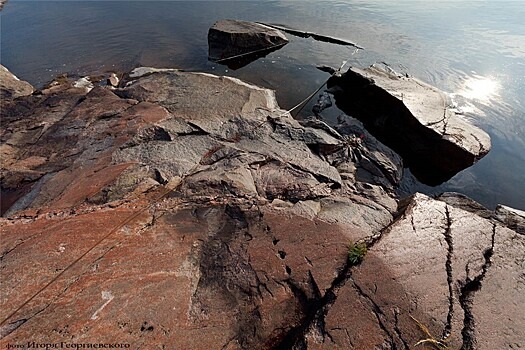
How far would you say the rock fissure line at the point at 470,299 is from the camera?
3.05 meters

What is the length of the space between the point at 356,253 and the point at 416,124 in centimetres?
554

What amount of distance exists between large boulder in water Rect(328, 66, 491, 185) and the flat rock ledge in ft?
9.25

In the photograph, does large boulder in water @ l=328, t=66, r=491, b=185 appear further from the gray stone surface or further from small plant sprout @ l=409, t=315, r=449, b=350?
the gray stone surface

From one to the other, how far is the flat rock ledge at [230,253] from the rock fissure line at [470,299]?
13 mm

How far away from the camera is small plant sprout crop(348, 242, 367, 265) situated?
144 inches

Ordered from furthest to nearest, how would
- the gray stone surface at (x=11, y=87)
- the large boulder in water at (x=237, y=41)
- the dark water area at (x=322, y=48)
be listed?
the large boulder in water at (x=237, y=41)
the dark water area at (x=322, y=48)
the gray stone surface at (x=11, y=87)

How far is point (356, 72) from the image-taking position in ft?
33.1

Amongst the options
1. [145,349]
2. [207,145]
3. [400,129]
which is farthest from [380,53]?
[145,349]

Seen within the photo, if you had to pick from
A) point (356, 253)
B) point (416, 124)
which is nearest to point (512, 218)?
point (356, 253)

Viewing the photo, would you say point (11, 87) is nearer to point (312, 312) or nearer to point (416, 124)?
point (312, 312)

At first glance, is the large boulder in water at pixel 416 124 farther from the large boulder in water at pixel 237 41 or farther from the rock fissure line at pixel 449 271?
the large boulder in water at pixel 237 41

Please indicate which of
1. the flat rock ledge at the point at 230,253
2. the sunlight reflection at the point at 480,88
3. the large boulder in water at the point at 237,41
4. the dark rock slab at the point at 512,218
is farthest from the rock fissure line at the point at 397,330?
the large boulder in water at the point at 237,41

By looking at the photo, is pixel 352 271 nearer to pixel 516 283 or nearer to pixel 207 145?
pixel 516 283

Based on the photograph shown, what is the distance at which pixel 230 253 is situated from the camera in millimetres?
3764
